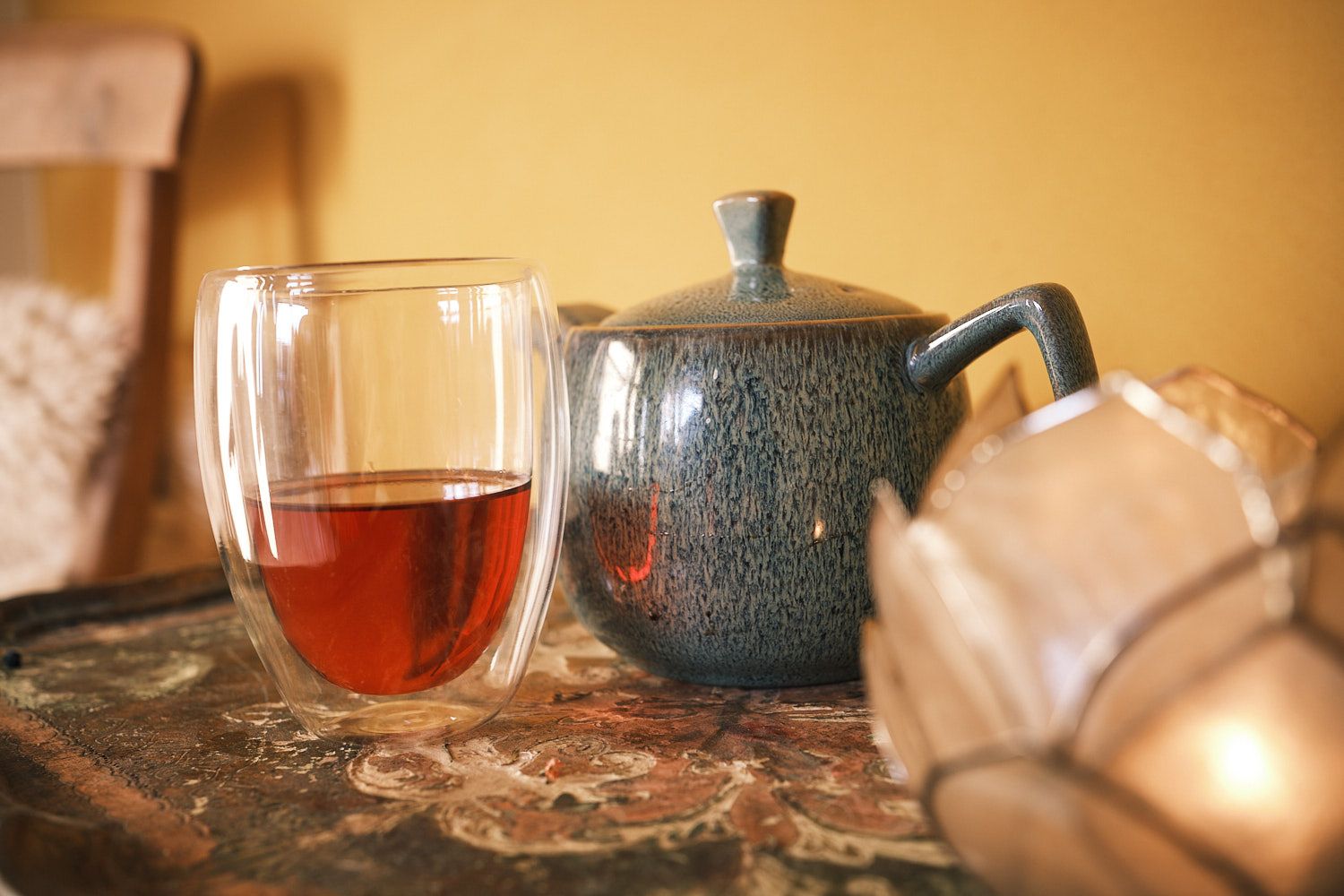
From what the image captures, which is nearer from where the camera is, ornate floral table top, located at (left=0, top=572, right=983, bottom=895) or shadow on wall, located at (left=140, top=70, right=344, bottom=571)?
ornate floral table top, located at (left=0, top=572, right=983, bottom=895)

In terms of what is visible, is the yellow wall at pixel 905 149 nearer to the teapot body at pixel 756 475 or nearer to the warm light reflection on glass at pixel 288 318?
the teapot body at pixel 756 475

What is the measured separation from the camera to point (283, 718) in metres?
0.48

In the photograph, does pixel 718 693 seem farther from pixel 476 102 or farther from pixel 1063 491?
pixel 476 102

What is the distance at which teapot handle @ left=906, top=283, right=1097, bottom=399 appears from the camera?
1.41 feet

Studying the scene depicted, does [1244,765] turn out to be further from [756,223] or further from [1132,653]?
[756,223]

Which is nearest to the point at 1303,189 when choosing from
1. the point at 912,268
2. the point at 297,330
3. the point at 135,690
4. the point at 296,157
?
the point at 912,268

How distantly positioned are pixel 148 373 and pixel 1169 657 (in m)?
1.17

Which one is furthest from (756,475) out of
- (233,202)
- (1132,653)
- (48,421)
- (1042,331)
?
(233,202)

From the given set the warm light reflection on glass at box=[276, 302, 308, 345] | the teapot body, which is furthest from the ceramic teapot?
the warm light reflection on glass at box=[276, 302, 308, 345]

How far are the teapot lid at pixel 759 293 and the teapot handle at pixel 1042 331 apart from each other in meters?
0.04

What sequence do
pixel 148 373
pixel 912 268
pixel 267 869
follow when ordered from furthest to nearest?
1. pixel 148 373
2. pixel 912 268
3. pixel 267 869

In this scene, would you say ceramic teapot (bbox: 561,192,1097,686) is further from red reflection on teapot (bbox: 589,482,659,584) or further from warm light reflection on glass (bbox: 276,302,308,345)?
warm light reflection on glass (bbox: 276,302,308,345)

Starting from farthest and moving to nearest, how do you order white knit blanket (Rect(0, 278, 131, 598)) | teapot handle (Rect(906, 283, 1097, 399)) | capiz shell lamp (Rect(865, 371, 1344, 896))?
1. white knit blanket (Rect(0, 278, 131, 598))
2. teapot handle (Rect(906, 283, 1097, 399))
3. capiz shell lamp (Rect(865, 371, 1344, 896))

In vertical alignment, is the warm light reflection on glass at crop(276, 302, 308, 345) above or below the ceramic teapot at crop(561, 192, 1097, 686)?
above
